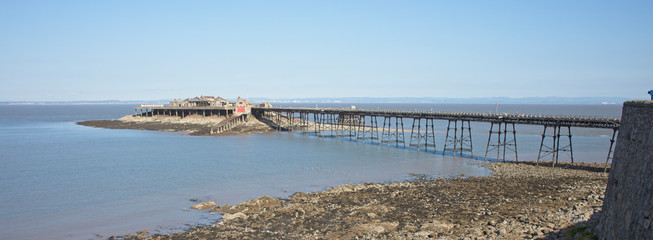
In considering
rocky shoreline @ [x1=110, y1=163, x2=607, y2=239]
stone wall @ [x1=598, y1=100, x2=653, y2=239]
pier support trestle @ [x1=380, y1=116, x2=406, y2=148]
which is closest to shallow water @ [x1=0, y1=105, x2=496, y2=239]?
rocky shoreline @ [x1=110, y1=163, x2=607, y2=239]

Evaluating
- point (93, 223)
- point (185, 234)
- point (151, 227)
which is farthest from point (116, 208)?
point (185, 234)

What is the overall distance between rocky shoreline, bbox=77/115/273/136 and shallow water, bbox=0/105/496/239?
57.7 feet

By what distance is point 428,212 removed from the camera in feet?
74.0

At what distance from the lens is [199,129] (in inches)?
3152

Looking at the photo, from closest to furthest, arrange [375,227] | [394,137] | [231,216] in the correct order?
[375,227] → [231,216] → [394,137]

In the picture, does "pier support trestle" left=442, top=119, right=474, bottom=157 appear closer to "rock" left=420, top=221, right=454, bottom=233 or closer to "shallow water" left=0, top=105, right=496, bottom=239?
"shallow water" left=0, top=105, right=496, bottom=239

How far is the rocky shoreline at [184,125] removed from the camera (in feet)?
256

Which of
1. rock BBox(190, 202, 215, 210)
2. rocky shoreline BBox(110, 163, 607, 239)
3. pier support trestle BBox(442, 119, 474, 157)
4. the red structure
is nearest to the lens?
rocky shoreline BBox(110, 163, 607, 239)

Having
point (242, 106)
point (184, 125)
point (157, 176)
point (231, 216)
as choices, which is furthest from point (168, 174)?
point (184, 125)

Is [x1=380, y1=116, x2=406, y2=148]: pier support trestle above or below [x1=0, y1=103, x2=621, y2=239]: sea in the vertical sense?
above

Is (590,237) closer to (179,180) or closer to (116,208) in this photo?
(116,208)

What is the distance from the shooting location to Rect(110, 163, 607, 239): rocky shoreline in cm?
1923

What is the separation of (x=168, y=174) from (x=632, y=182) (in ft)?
105

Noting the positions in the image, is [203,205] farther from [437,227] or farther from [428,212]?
[437,227]
